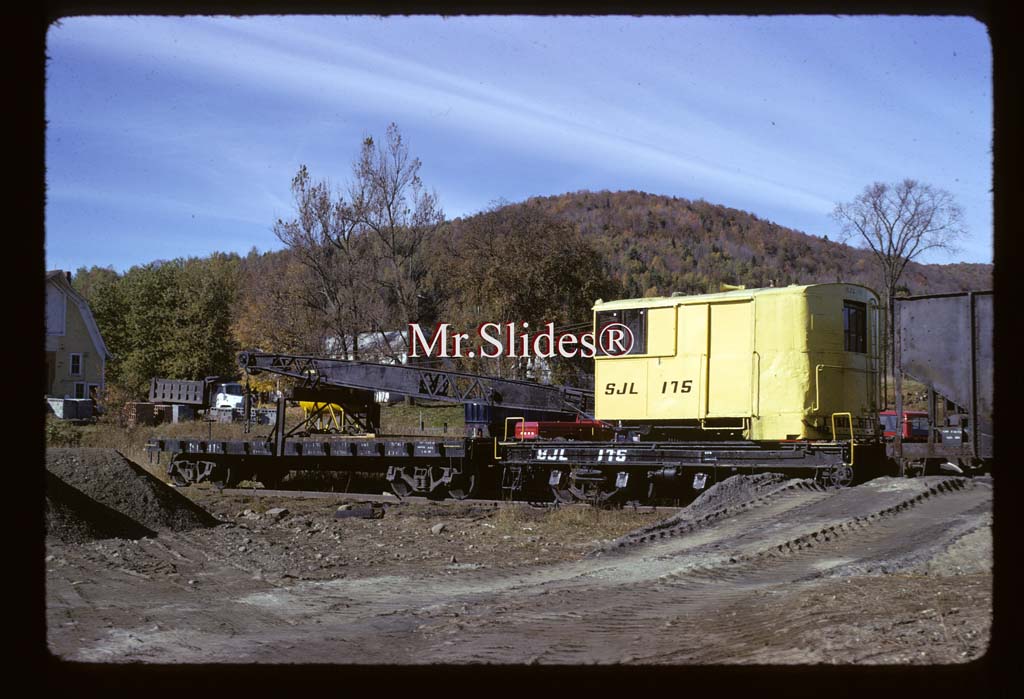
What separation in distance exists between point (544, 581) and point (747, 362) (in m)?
8.07

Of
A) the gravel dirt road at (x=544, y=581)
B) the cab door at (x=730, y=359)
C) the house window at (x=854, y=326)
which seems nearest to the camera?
the gravel dirt road at (x=544, y=581)

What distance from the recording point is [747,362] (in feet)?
59.0

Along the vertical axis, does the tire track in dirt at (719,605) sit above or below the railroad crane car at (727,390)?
below

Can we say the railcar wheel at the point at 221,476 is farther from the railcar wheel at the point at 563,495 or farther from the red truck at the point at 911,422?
the red truck at the point at 911,422

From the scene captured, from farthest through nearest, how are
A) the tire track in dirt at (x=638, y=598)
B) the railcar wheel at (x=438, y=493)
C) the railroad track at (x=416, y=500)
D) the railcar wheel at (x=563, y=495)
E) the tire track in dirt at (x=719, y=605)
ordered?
the railcar wheel at (x=438, y=493)
the railcar wheel at (x=563, y=495)
the railroad track at (x=416, y=500)
the tire track in dirt at (x=638, y=598)
the tire track in dirt at (x=719, y=605)

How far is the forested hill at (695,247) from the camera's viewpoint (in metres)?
86.6

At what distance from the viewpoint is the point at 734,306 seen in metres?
18.2

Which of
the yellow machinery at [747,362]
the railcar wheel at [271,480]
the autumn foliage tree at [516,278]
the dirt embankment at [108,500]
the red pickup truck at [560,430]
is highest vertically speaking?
the autumn foliage tree at [516,278]

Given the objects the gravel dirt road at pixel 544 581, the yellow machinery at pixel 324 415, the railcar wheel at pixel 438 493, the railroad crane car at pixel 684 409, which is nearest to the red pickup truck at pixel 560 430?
the railroad crane car at pixel 684 409

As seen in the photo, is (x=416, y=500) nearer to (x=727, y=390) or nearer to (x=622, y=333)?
(x=622, y=333)

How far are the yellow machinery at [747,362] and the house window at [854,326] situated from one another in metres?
0.02

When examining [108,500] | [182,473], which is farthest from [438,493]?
[182,473]

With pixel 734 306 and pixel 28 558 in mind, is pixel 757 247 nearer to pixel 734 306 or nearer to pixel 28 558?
pixel 734 306

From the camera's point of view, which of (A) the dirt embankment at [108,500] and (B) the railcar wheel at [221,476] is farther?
(B) the railcar wheel at [221,476]
